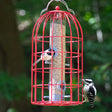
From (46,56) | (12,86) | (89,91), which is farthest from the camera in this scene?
(12,86)

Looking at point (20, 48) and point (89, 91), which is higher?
point (20, 48)

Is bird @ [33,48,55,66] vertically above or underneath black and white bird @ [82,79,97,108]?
above

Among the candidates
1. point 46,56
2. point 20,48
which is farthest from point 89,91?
point 20,48

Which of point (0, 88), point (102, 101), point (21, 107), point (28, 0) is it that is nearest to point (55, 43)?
point (0, 88)

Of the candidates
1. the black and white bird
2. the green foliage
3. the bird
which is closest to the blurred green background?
the green foliage

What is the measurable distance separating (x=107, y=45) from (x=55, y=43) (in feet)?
16.5

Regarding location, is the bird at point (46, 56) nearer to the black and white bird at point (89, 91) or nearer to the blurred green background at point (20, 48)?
the black and white bird at point (89, 91)

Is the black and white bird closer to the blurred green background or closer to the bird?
the bird

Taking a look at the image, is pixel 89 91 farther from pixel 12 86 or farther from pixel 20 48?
pixel 20 48

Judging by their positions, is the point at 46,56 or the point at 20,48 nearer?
the point at 46,56

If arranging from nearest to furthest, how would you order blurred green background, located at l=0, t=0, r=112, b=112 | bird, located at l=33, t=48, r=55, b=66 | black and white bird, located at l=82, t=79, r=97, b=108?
1. bird, located at l=33, t=48, r=55, b=66
2. black and white bird, located at l=82, t=79, r=97, b=108
3. blurred green background, located at l=0, t=0, r=112, b=112

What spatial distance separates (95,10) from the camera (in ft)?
34.7

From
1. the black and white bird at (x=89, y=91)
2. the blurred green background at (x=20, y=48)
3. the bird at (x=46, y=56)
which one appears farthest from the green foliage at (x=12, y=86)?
the bird at (x=46, y=56)

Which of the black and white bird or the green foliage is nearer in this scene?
the black and white bird
